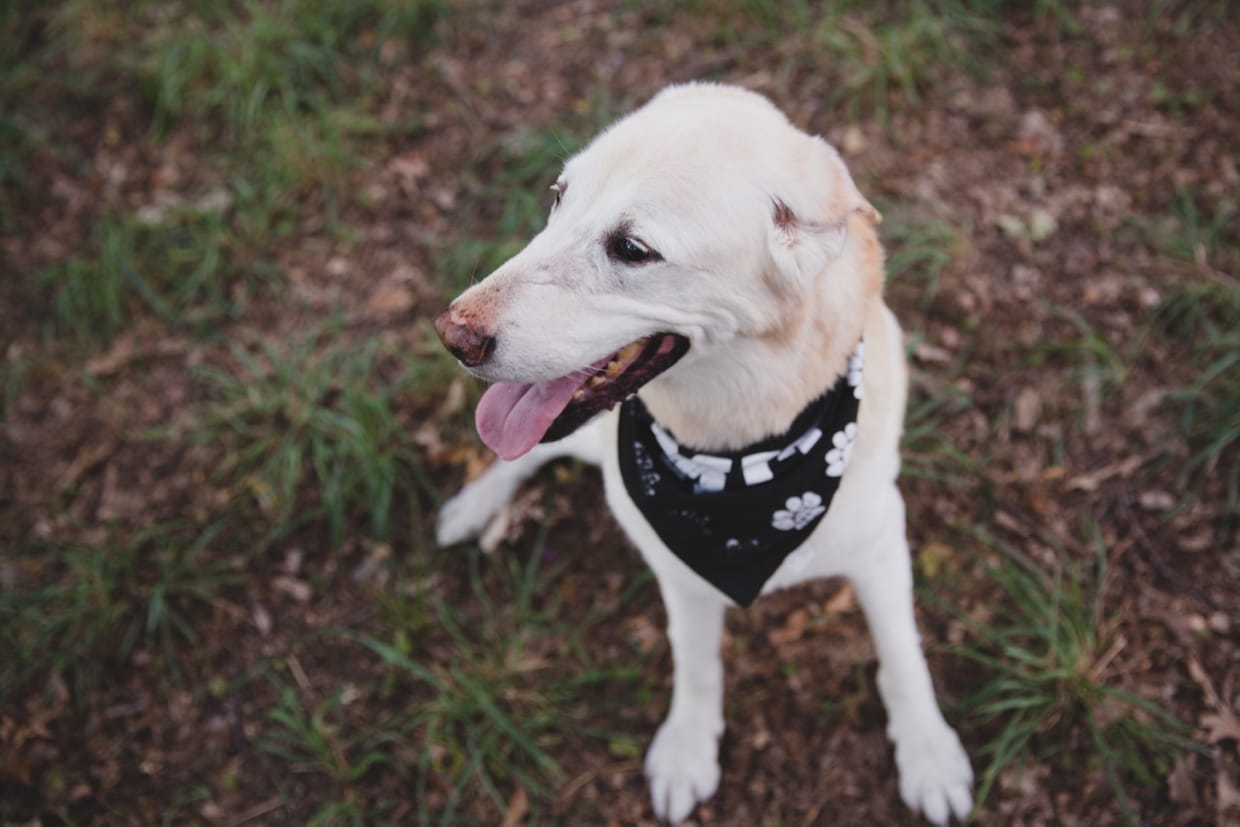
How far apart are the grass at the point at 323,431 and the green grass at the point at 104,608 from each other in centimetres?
33

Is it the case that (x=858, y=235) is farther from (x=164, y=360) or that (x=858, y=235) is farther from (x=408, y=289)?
(x=164, y=360)

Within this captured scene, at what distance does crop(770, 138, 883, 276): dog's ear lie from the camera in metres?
1.81

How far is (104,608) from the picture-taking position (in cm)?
322

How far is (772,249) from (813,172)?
191 millimetres

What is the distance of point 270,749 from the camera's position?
305 centimetres

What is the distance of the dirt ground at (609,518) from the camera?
2.88 m

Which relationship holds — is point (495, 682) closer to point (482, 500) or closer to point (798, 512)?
point (482, 500)

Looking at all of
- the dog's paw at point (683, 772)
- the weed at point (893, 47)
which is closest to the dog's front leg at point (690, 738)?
the dog's paw at point (683, 772)

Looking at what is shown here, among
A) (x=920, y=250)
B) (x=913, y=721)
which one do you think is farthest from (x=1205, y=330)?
(x=913, y=721)

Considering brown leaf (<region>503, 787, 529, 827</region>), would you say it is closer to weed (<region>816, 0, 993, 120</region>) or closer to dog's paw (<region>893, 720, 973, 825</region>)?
dog's paw (<region>893, 720, 973, 825</region>)

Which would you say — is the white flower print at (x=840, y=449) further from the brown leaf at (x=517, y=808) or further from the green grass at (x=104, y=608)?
the green grass at (x=104, y=608)

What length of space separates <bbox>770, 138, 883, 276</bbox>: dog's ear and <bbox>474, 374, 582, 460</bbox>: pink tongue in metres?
0.52

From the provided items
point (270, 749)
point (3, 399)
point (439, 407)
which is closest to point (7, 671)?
point (270, 749)

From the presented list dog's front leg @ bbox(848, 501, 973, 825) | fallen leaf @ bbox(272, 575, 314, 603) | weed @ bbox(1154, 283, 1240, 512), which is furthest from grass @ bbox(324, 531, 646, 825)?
weed @ bbox(1154, 283, 1240, 512)
